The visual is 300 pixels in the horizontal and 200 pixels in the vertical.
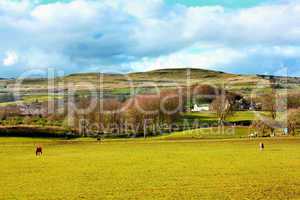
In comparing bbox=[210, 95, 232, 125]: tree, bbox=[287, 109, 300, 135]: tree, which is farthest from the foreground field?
bbox=[210, 95, 232, 125]: tree

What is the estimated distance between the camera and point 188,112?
632 ft

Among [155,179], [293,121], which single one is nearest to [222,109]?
[293,121]

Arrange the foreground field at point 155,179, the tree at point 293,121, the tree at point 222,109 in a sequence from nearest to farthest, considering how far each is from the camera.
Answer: the foreground field at point 155,179 → the tree at point 293,121 → the tree at point 222,109

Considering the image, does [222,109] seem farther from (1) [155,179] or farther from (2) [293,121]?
(1) [155,179]

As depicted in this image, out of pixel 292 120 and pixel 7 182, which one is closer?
pixel 7 182

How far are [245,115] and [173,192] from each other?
149 m

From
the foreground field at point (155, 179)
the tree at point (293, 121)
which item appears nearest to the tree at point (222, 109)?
the tree at point (293, 121)

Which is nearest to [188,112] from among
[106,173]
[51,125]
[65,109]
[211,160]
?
[65,109]

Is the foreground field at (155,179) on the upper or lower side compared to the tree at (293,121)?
lower

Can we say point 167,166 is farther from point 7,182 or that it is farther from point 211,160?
point 7,182

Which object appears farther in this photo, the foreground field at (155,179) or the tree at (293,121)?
the tree at (293,121)

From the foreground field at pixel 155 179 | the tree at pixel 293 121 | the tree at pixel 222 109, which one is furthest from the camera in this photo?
the tree at pixel 222 109

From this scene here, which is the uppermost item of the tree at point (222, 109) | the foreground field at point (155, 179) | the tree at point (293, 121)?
the tree at point (222, 109)

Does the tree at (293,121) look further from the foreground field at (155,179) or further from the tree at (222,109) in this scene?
the foreground field at (155,179)
